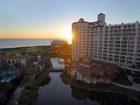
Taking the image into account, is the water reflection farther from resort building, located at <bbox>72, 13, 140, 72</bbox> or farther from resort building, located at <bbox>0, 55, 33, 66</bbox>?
resort building, located at <bbox>0, 55, 33, 66</bbox>

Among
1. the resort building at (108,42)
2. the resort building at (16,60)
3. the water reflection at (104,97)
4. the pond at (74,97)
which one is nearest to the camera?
the pond at (74,97)

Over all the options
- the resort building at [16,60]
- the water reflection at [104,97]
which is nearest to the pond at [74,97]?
the water reflection at [104,97]

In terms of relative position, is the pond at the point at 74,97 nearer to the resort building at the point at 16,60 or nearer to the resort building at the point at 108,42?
the resort building at the point at 108,42

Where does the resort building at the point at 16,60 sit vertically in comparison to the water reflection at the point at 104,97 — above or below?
above

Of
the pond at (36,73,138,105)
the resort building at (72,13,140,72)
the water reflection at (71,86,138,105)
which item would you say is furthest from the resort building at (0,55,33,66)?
the water reflection at (71,86,138,105)

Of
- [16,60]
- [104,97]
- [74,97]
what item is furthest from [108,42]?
[16,60]

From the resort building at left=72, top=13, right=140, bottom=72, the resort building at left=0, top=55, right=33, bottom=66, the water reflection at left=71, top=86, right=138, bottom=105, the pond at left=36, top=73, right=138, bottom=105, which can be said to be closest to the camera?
the pond at left=36, top=73, right=138, bottom=105
